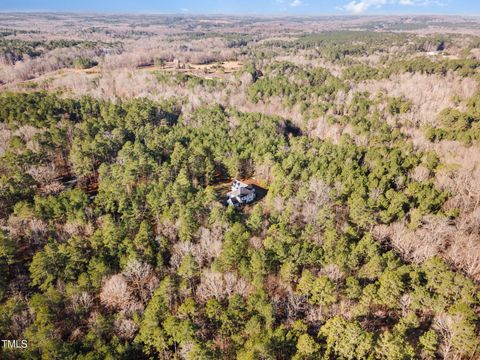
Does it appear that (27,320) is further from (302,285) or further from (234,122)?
(234,122)

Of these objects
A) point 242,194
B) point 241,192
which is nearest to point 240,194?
point 242,194

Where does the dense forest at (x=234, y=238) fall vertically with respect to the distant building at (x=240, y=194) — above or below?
above

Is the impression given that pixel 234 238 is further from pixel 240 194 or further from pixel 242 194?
pixel 242 194

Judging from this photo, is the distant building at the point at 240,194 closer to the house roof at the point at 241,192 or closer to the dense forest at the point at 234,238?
the house roof at the point at 241,192

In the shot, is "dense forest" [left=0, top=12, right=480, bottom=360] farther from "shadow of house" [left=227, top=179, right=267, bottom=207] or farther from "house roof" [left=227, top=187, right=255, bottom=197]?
"house roof" [left=227, top=187, right=255, bottom=197]

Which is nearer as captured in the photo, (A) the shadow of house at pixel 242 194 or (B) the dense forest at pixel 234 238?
(B) the dense forest at pixel 234 238

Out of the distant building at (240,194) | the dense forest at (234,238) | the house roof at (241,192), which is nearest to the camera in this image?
the dense forest at (234,238)

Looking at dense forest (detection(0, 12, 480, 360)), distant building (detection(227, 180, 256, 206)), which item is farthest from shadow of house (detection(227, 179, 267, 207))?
dense forest (detection(0, 12, 480, 360))

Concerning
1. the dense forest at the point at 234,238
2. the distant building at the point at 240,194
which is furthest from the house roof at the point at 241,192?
the dense forest at the point at 234,238
